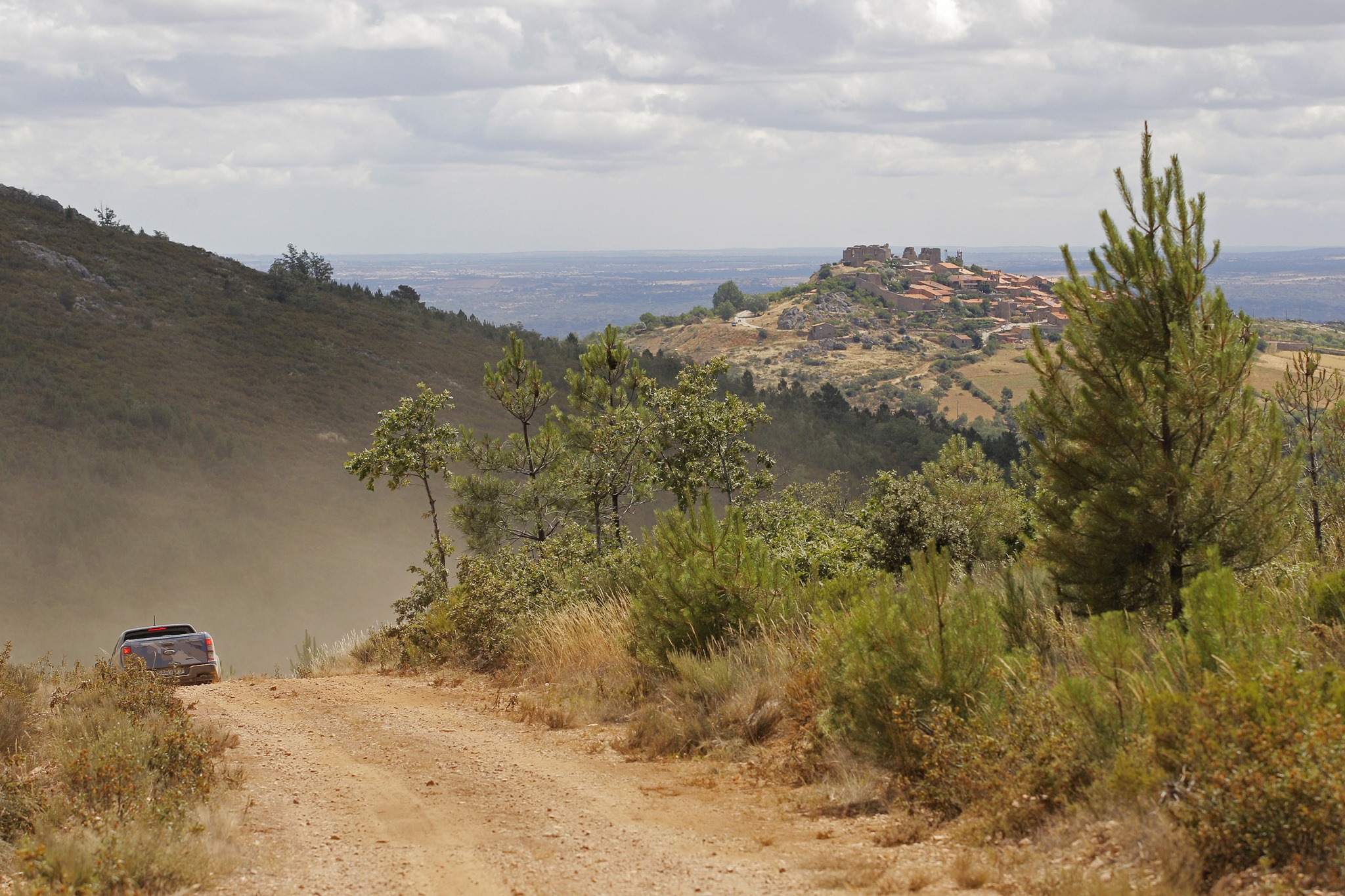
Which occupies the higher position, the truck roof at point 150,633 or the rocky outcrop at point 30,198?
the rocky outcrop at point 30,198

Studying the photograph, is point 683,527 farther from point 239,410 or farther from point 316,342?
point 316,342

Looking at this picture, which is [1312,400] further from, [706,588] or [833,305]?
[833,305]

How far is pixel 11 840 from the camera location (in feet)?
18.5

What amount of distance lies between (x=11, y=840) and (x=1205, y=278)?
7925 mm

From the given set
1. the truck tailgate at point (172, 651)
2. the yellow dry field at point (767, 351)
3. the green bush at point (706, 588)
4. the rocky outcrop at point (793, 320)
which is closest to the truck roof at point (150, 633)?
the truck tailgate at point (172, 651)

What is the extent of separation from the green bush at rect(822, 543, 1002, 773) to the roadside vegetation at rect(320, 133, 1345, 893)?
15 millimetres

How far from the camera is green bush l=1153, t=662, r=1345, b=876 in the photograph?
11.8 feet

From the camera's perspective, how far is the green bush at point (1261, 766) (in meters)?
3.60

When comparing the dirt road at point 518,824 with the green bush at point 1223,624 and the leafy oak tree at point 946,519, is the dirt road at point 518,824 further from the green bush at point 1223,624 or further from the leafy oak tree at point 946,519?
the leafy oak tree at point 946,519

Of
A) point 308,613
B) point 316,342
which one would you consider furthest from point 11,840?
point 316,342

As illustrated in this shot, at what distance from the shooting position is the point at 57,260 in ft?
158

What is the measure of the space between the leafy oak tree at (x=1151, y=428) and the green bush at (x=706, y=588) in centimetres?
234

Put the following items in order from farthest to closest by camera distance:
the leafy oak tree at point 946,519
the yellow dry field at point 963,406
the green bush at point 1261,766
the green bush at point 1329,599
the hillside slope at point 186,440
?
the yellow dry field at point 963,406
the hillside slope at point 186,440
the leafy oak tree at point 946,519
the green bush at point 1329,599
the green bush at point 1261,766

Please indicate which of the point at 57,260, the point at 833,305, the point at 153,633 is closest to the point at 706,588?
the point at 153,633
